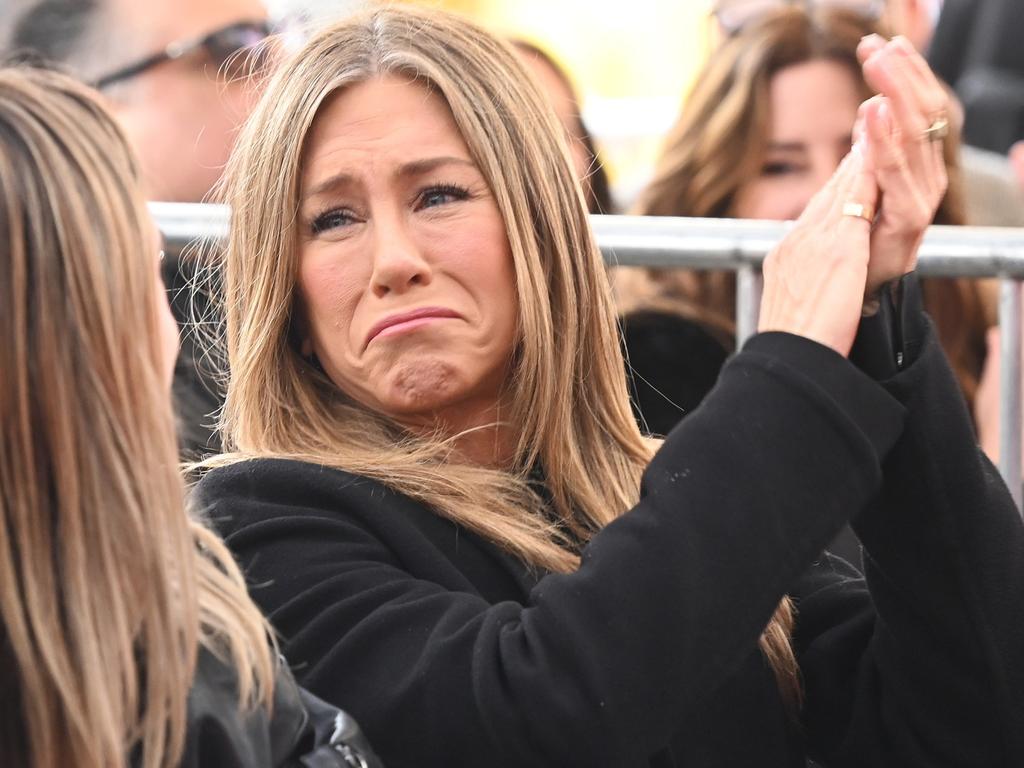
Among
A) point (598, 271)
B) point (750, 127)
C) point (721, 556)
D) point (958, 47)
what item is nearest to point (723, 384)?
point (721, 556)

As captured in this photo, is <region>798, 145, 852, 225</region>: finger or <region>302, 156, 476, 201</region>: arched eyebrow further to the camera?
<region>302, 156, 476, 201</region>: arched eyebrow

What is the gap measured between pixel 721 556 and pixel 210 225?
4.55 ft

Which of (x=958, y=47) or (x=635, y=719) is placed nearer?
(x=635, y=719)

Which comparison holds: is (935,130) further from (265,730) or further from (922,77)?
(265,730)

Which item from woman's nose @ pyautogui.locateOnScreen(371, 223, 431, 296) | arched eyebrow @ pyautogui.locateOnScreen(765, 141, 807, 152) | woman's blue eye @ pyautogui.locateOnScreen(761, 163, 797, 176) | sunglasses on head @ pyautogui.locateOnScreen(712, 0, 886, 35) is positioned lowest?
woman's blue eye @ pyautogui.locateOnScreen(761, 163, 797, 176)

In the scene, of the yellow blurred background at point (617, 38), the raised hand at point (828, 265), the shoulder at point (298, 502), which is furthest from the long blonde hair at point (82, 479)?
the yellow blurred background at point (617, 38)

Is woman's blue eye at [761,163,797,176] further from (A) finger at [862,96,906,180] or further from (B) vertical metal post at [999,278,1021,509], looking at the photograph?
(A) finger at [862,96,906,180]

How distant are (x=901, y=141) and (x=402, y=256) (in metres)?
0.61

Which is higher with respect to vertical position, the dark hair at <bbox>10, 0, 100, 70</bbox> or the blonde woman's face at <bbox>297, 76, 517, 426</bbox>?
the blonde woman's face at <bbox>297, 76, 517, 426</bbox>

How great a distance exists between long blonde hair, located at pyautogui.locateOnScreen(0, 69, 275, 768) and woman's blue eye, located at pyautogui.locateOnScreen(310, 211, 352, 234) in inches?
23.3

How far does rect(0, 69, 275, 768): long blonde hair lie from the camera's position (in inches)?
60.1

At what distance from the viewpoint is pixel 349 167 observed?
2.18 m

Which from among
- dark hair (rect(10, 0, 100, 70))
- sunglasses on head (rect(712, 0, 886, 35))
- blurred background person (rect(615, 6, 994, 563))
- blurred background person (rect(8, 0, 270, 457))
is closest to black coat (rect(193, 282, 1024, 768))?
blurred background person (rect(615, 6, 994, 563))

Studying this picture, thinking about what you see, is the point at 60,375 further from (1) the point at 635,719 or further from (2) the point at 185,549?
(1) the point at 635,719
